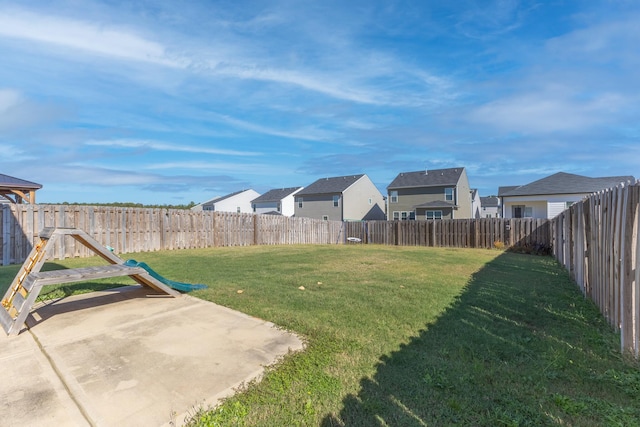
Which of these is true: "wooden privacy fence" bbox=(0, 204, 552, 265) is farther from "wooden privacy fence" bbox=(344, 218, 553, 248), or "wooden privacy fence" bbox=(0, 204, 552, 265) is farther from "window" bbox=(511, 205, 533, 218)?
"window" bbox=(511, 205, 533, 218)

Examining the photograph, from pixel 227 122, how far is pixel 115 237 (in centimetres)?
1690

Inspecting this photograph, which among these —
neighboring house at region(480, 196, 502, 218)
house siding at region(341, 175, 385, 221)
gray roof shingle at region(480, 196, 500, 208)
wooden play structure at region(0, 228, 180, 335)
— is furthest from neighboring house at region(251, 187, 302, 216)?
wooden play structure at region(0, 228, 180, 335)

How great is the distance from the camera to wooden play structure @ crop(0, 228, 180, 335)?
12.0ft

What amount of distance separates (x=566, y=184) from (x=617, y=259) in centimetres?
3015

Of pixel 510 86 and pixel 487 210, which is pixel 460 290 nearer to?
pixel 510 86

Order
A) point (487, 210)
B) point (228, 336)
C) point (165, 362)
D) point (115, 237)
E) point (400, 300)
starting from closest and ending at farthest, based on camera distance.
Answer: point (165, 362), point (228, 336), point (400, 300), point (115, 237), point (487, 210)

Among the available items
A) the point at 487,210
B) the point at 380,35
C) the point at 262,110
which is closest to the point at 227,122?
the point at 262,110

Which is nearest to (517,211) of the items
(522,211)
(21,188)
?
(522,211)

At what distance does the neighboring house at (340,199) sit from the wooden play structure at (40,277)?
3233 centimetres

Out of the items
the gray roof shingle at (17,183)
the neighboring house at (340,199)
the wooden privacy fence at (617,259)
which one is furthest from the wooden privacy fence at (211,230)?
the wooden privacy fence at (617,259)

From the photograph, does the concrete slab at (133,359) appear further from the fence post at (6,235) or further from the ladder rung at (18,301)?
the fence post at (6,235)

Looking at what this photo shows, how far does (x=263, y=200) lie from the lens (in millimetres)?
46500

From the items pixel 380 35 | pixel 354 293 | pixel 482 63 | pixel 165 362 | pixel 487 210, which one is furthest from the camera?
pixel 487 210

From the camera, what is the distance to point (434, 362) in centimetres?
297
